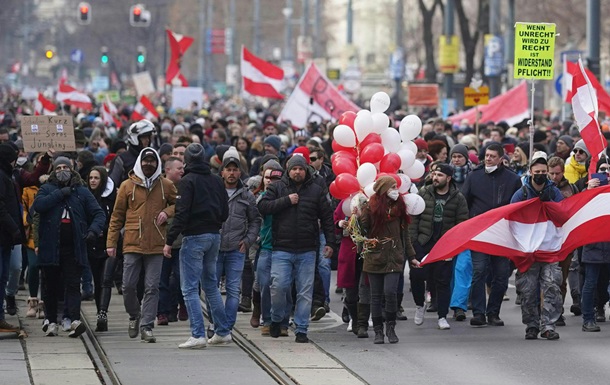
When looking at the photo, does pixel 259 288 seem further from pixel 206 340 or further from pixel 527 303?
pixel 527 303

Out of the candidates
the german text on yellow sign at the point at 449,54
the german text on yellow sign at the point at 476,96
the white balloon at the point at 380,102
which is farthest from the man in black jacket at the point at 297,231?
the german text on yellow sign at the point at 449,54

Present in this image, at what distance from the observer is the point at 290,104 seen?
2834 centimetres

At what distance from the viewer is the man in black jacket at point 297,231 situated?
14234 mm

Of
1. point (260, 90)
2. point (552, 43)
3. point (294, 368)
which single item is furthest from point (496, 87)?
point (294, 368)

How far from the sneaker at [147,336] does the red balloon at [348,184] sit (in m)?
2.12

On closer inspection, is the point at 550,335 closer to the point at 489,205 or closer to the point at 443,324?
the point at 443,324

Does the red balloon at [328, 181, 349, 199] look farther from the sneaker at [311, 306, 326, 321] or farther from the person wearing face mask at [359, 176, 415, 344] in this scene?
the sneaker at [311, 306, 326, 321]

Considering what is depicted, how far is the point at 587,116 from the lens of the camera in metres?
15.7

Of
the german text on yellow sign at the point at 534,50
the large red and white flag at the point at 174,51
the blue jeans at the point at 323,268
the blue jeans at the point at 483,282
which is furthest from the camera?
the large red and white flag at the point at 174,51

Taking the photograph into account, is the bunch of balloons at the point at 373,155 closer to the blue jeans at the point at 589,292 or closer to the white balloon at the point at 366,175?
the white balloon at the point at 366,175

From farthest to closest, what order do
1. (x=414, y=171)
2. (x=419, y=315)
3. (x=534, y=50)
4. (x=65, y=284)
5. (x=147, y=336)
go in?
(x=534, y=50), (x=419, y=315), (x=414, y=171), (x=65, y=284), (x=147, y=336)

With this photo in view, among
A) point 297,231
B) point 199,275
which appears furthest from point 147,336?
point 297,231

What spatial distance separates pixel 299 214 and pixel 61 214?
2.07m

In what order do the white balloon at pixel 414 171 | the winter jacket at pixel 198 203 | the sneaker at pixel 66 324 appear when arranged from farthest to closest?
the white balloon at pixel 414 171 < the sneaker at pixel 66 324 < the winter jacket at pixel 198 203
